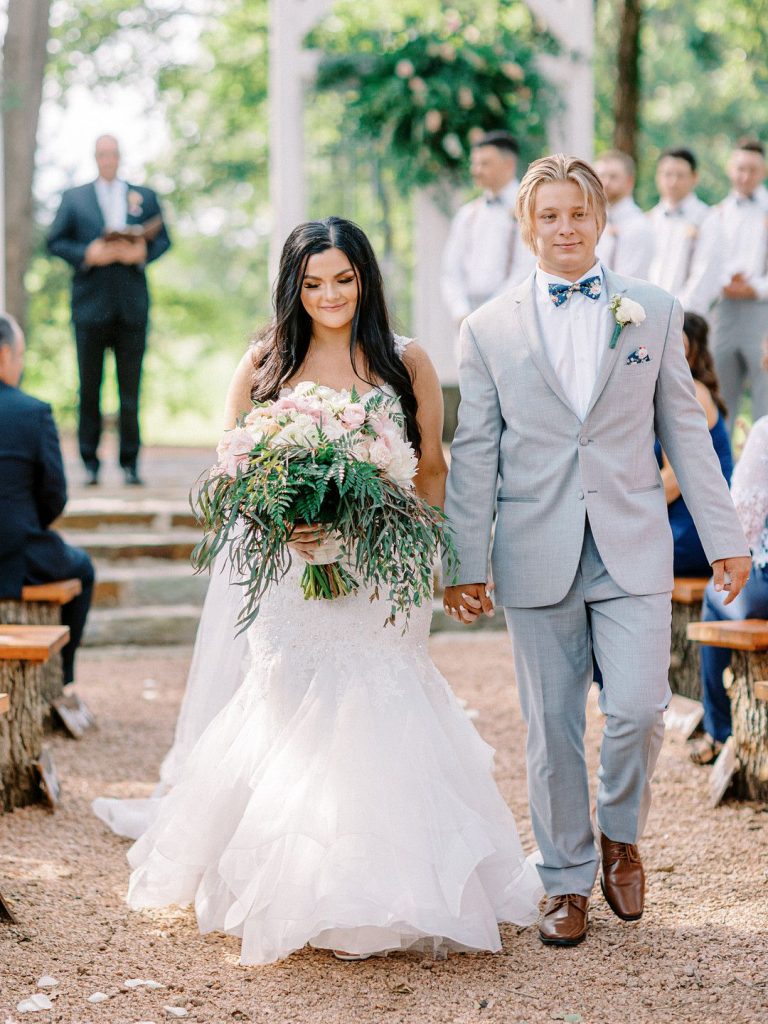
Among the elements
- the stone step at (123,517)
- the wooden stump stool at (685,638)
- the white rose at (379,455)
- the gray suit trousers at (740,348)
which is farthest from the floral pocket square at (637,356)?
the stone step at (123,517)

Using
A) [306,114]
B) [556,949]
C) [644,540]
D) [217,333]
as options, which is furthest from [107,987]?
[217,333]

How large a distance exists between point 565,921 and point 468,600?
0.95 m

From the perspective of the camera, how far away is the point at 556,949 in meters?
3.81

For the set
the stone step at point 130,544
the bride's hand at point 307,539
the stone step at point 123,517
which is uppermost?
the bride's hand at point 307,539

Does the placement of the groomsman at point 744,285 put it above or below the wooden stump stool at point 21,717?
above

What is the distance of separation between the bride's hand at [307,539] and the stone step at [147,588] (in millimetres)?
4712

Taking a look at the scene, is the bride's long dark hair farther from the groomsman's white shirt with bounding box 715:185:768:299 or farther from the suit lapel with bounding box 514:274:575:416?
the groomsman's white shirt with bounding box 715:185:768:299

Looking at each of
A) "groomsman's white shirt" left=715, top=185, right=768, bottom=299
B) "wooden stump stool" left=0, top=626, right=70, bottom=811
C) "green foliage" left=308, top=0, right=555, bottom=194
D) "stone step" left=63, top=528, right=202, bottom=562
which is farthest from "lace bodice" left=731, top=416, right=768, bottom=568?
"green foliage" left=308, top=0, right=555, bottom=194

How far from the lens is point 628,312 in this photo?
3.71 metres

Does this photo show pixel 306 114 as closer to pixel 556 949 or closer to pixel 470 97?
pixel 470 97

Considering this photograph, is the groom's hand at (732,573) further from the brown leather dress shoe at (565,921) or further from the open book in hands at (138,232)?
the open book in hands at (138,232)

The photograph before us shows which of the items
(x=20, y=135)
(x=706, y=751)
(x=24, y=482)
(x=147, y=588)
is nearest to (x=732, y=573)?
(x=706, y=751)

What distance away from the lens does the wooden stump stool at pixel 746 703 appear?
506 centimetres

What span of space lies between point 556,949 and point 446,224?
8.81m
